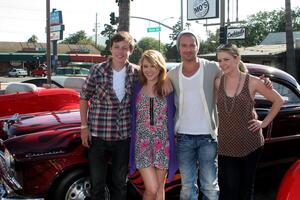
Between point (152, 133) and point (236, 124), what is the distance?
2.33ft

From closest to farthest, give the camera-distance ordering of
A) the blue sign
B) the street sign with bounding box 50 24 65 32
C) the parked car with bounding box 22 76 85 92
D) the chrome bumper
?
the chrome bumper
the parked car with bounding box 22 76 85 92
the street sign with bounding box 50 24 65 32
the blue sign

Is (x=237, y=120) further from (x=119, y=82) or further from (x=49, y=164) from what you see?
(x=49, y=164)

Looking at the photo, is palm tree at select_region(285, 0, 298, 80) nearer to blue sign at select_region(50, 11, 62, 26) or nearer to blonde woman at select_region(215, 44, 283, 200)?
blue sign at select_region(50, 11, 62, 26)

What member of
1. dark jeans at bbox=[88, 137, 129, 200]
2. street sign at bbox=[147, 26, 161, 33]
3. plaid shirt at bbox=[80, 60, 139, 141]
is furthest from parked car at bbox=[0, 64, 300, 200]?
street sign at bbox=[147, 26, 161, 33]

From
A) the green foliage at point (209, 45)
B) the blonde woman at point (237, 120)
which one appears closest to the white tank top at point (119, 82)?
the blonde woman at point (237, 120)

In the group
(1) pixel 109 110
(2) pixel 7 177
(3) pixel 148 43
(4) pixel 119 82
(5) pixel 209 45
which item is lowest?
(2) pixel 7 177

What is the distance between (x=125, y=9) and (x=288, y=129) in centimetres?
759

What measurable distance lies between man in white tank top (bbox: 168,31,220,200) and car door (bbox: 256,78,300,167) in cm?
140

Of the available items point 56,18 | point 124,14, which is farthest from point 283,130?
point 56,18

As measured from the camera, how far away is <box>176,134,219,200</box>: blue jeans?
3.83 m

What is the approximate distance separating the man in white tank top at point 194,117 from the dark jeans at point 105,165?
49 cm

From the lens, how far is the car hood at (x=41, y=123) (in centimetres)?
472

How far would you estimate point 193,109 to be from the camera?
3.77 meters

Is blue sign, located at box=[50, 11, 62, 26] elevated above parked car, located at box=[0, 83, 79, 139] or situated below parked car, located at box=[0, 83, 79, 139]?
above
